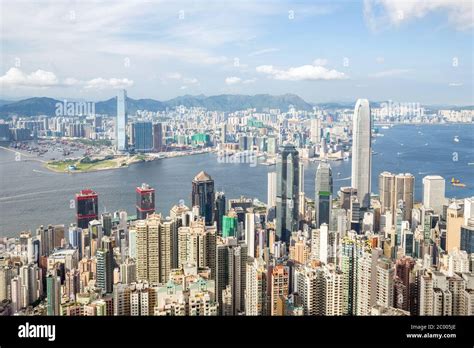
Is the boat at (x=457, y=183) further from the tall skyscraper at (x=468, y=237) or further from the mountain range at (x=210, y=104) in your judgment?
the mountain range at (x=210, y=104)

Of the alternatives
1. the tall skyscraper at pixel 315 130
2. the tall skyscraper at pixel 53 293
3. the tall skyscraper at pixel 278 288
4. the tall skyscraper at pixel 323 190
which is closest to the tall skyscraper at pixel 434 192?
the tall skyscraper at pixel 323 190

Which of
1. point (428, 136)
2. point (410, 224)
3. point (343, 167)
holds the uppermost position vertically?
point (428, 136)

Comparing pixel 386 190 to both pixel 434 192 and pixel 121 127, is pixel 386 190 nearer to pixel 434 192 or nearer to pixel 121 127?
pixel 434 192
